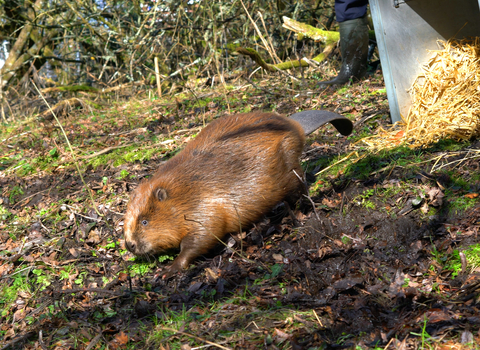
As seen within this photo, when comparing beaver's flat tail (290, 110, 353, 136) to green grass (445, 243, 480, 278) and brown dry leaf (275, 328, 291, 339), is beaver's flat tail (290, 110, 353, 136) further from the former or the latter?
brown dry leaf (275, 328, 291, 339)

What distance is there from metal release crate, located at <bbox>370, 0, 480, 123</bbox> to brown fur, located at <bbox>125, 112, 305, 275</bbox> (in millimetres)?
1435

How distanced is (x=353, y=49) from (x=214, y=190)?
361cm

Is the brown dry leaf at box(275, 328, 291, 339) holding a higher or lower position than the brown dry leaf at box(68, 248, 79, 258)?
lower

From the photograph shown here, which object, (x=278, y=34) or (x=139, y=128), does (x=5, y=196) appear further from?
(x=278, y=34)

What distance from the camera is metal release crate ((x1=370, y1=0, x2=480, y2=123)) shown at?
4188 millimetres

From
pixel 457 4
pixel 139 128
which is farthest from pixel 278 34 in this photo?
pixel 457 4

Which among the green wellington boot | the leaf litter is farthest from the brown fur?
the green wellington boot

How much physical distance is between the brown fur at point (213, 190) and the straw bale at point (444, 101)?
111 centimetres

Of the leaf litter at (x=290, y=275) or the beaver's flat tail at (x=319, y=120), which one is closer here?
the leaf litter at (x=290, y=275)

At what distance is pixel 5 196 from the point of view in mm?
4684

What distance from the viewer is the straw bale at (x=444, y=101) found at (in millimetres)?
3773

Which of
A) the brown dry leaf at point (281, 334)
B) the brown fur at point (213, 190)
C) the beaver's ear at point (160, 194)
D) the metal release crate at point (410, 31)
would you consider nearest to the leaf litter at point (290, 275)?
the brown dry leaf at point (281, 334)

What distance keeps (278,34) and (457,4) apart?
466cm

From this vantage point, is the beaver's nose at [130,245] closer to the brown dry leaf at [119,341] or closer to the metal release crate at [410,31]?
the brown dry leaf at [119,341]
